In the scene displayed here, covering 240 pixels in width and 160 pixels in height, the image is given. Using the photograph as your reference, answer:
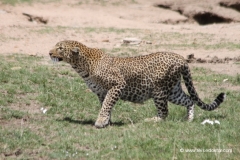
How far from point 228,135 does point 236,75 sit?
6547 millimetres

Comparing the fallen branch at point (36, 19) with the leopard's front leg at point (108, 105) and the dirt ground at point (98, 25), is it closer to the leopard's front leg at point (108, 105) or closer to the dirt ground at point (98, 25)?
the dirt ground at point (98, 25)

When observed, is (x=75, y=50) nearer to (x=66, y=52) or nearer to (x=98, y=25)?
(x=66, y=52)

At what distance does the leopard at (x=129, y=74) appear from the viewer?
10156mm

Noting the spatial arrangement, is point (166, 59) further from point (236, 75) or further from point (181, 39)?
point (181, 39)

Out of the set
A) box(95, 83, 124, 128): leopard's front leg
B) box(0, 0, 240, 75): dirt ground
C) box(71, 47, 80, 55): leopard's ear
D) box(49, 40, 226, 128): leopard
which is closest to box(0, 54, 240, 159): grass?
box(95, 83, 124, 128): leopard's front leg

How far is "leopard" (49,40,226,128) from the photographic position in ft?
33.3

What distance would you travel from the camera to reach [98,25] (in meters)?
27.5

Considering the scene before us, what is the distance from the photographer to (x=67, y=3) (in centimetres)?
3081

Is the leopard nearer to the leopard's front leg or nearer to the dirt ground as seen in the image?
the leopard's front leg

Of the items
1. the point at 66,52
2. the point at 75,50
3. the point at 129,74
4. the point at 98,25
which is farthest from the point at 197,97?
the point at 98,25

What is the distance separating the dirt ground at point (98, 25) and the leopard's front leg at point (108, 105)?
638 centimetres

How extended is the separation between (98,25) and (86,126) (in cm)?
1784

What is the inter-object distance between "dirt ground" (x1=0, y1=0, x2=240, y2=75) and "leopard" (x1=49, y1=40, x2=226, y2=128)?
582 cm

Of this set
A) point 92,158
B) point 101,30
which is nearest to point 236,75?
point 92,158
